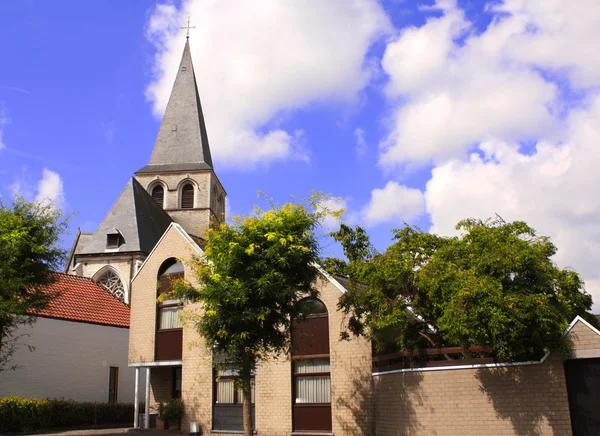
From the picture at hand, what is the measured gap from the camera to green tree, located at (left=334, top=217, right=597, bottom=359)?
12680mm

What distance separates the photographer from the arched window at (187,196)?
61781 millimetres

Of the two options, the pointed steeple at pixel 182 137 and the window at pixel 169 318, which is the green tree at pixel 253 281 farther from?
the pointed steeple at pixel 182 137

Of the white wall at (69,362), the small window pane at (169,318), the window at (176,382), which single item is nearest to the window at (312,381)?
the small window pane at (169,318)

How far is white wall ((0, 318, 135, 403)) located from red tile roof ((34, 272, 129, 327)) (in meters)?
0.35

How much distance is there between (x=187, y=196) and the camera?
6212 centimetres

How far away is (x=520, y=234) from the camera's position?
1488 cm

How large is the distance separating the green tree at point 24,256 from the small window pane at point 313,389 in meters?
8.33

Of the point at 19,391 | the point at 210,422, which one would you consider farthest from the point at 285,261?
the point at 19,391

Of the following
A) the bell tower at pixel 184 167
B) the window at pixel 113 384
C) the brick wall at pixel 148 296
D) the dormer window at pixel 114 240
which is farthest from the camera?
the bell tower at pixel 184 167

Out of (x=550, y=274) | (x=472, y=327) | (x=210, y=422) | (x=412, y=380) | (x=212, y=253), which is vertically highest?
(x=212, y=253)

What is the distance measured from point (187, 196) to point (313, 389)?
1779 inches

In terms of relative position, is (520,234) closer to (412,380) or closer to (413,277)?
(413,277)

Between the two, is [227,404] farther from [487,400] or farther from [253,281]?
[487,400]

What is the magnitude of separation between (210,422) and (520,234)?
40.2ft
